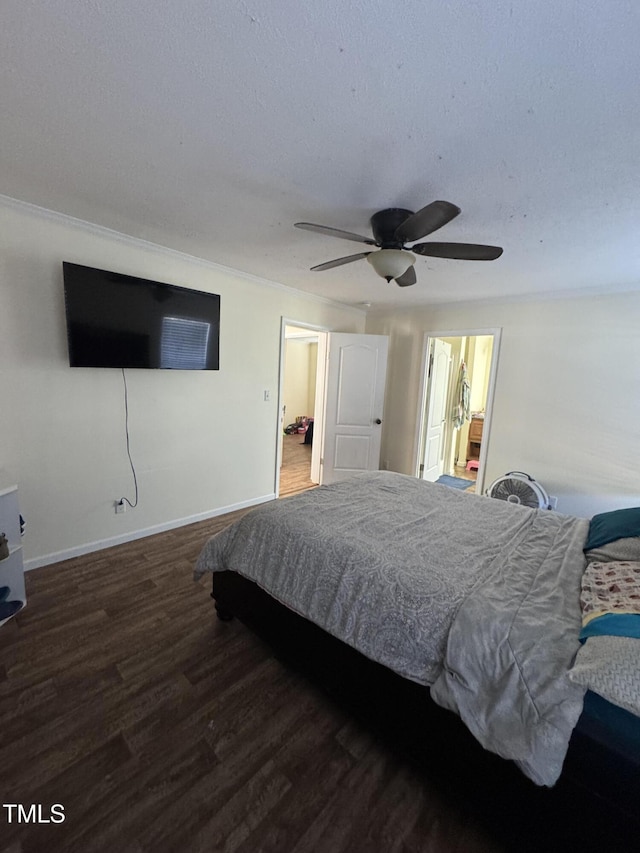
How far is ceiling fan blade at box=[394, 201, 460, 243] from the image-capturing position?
145cm

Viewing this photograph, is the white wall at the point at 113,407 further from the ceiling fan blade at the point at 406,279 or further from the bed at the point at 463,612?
the ceiling fan blade at the point at 406,279

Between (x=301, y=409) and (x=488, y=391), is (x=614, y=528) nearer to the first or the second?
(x=488, y=391)

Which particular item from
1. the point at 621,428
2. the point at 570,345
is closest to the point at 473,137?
the point at 570,345

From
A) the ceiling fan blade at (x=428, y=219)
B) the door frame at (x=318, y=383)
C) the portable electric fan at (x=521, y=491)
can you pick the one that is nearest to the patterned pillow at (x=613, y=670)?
the ceiling fan blade at (x=428, y=219)

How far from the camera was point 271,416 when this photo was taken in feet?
13.3

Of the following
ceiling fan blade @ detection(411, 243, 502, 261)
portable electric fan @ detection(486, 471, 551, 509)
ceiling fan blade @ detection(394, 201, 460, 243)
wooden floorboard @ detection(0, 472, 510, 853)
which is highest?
ceiling fan blade @ detection(394, 201, 460, 243)

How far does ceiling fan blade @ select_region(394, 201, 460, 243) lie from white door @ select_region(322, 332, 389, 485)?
278 cm

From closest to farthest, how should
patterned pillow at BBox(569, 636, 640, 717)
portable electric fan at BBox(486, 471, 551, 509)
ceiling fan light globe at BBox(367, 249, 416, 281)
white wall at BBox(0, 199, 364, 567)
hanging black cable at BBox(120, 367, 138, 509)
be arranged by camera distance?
patterned pillow at BBox(569, 636, 640, 717), ceiling fan light globe at BBox(367, 249, 416, 281), white wall at BBox(0, 199, 364, 567), hanging black cable at BBox(120, 367, 138, 509), portable electric fan at BBox(486, 471, 551, 509)

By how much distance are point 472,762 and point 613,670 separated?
0.59 m

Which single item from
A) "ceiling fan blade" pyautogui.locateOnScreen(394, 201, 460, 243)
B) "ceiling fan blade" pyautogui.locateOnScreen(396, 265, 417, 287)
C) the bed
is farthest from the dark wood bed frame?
"ceiling fan blade" pyautogui.locateOnScreen(396, 265, 417, 287)

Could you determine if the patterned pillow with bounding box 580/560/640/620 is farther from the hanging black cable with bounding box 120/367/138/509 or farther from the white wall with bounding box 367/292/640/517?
the hanging black cable with bounding box 120/367/138/509

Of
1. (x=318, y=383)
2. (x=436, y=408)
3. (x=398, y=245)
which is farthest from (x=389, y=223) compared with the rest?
(x=436, y=408)

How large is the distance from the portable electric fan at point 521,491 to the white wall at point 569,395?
51 centimetres

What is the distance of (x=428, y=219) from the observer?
1.54 metres
